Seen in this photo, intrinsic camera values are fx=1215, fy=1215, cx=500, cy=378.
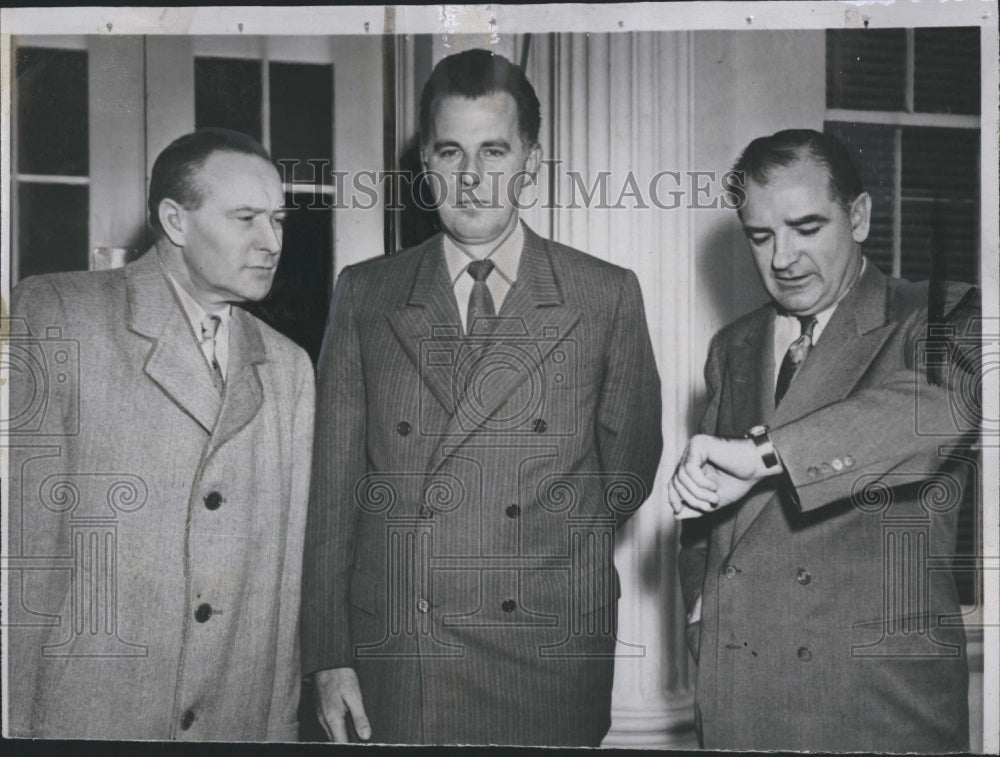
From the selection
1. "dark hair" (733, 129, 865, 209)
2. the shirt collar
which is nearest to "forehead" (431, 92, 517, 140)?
the shirt collar

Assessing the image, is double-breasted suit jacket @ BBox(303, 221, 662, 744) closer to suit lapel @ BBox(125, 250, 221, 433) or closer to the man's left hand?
the man's left hand

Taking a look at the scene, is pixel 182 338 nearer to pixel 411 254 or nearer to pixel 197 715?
pixel 411 254

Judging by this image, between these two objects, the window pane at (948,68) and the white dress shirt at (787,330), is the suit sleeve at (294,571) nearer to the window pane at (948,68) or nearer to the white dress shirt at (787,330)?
Answer: the white dress shirt at (787,330)

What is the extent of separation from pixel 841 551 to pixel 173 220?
1.98 m

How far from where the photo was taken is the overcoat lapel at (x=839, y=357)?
318cm

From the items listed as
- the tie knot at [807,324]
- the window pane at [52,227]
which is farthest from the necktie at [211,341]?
the tie knot at [807,324]

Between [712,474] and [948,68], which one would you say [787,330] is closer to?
[712,474]

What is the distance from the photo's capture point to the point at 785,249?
10.5 ft

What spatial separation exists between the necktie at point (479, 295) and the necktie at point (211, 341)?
676mm

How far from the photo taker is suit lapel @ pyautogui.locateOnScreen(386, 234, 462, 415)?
10.6 ft

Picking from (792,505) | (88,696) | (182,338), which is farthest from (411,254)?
(88,696)

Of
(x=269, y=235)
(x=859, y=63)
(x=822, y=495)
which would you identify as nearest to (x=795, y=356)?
(x=822, y=495)

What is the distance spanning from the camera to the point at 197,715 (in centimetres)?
325

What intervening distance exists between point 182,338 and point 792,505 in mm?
1680
